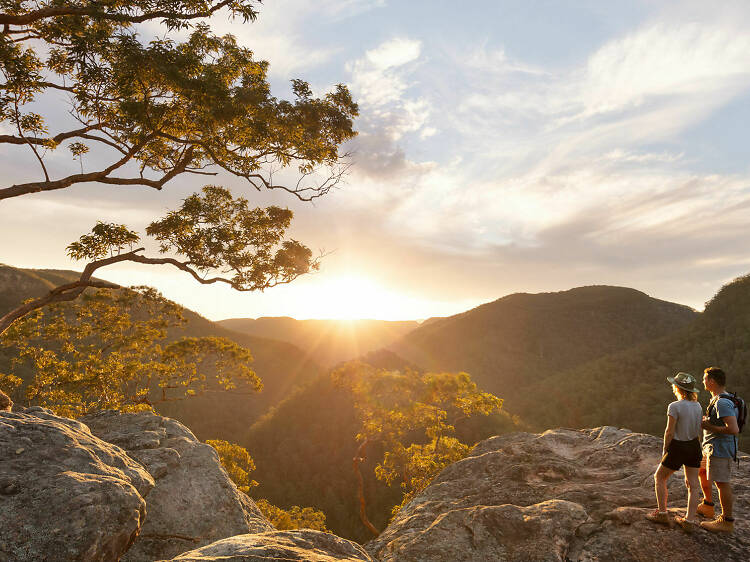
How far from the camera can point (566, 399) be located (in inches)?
2968

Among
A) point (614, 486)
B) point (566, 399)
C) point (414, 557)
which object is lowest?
point (566, 399)

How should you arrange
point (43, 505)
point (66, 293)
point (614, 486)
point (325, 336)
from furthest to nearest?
point (325, 336) < point (66, 293) < point (614, 486) < point (43, 505)

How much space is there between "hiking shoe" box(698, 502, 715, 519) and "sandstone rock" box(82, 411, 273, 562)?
9.18 meters

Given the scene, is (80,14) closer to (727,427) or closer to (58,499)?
(58,499)

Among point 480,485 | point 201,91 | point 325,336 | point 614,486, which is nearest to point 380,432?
point 480,485

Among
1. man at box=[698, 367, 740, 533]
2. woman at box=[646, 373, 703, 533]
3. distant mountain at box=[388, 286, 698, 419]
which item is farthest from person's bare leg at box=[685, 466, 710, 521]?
distant mountain at box=[388, 286, 698, 419]

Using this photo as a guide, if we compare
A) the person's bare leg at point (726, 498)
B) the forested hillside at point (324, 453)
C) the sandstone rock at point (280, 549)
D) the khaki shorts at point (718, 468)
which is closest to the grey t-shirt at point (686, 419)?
the khaki shorts at point (718, 468)

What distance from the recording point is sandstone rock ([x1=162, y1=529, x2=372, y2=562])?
171 inches

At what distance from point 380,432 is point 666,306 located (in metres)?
146

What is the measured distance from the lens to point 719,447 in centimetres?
676

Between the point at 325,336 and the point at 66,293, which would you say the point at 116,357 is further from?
the point at 325,336

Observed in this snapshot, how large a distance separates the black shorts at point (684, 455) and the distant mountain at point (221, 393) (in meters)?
60.6

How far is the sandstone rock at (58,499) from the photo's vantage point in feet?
13.4

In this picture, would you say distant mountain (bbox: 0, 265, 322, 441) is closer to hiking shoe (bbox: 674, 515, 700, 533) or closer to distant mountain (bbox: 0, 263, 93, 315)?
distant mountain (bbox: 0, 263, 93, 315)
